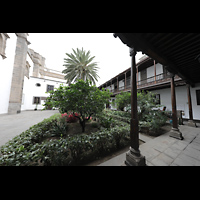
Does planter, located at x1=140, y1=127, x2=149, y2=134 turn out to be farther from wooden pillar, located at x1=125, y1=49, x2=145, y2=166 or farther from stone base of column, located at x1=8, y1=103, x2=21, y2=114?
stone base of column, located at x1=8, y1=103, x2=21, y2=114

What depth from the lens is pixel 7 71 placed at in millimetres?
9703

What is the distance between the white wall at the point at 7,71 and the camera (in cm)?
905

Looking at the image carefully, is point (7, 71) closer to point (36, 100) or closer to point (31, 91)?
point (31, 91)

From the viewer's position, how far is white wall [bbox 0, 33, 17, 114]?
9055 mm

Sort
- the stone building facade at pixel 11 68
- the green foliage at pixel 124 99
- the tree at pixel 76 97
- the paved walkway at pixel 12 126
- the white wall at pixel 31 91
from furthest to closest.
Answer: the white wall at pixel 31 91 → the stone building facade at pixel 11 68 → the green foliage at pixel 124 99 → the paved walkway at pixel 12 126 → the tree at pixel 76 97

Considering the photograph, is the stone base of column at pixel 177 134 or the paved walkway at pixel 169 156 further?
the stone base of column at pixel 177 134

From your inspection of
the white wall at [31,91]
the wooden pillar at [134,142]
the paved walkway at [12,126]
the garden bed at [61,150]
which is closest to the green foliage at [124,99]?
the garden bed at [61,150]

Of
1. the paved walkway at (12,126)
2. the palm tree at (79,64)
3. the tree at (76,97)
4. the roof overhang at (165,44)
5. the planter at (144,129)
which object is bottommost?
the paved walkway at (12,126)

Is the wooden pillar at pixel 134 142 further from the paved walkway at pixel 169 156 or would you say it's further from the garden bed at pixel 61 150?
the garden bed at pixel 61 150

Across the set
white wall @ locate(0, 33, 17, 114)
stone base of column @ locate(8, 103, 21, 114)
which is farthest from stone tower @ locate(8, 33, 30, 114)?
white wall @ locate(0, 33, 17, 114)

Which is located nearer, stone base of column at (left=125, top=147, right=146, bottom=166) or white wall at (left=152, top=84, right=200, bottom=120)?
stone base of column at (left=125, top=147, right=146, bottom=166)
